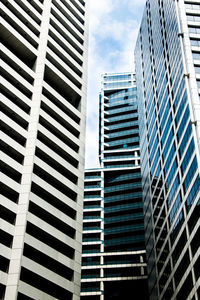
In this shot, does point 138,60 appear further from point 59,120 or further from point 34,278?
point 34,278

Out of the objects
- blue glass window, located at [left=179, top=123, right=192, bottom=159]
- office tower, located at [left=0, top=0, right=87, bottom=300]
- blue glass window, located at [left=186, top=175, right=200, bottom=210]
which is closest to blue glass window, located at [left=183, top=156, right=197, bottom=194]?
blue glass window, located at [left=186, top=175, right=200, bottom=210]

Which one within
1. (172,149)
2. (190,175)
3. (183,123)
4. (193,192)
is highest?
(183,123)

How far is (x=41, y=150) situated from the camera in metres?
56.1

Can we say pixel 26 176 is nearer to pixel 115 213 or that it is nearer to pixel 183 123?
pixel 183 123

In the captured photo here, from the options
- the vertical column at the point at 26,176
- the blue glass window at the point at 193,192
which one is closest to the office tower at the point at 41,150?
the vertical column at the point at 26,176

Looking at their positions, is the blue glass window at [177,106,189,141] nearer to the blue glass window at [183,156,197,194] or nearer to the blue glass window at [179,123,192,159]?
Answer: the blue glass window at [179,123,192,159]

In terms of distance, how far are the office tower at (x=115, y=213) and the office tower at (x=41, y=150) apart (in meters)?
50.4

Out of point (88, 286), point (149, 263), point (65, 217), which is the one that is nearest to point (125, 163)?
point (88, 286)

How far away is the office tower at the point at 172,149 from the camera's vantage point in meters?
64.5

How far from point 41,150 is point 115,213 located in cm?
6740

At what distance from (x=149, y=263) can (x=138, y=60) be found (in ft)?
166

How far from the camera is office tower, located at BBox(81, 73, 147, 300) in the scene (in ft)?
355

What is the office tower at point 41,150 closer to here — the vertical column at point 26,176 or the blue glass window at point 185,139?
the vertical column at point 26,176

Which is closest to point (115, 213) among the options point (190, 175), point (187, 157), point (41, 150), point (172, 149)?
point (172, 149)
